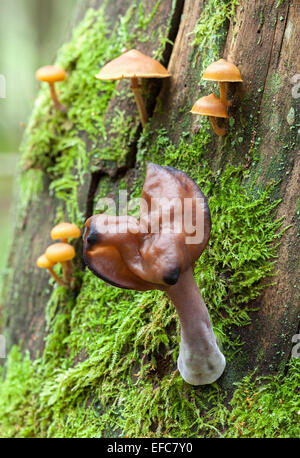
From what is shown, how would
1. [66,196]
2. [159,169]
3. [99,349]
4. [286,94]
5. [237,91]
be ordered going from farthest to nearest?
[66,196] < [99,349] < [237,91] < [286,94] < [159,169]

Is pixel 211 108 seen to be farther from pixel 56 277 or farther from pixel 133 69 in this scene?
pixel 56 277

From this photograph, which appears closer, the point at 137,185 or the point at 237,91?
the point at 237,91

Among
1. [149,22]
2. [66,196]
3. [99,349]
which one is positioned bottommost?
[99,349]

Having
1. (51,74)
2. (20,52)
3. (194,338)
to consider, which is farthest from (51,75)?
(20,52)

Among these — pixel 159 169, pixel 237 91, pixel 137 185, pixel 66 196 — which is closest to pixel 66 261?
pixel 66 196

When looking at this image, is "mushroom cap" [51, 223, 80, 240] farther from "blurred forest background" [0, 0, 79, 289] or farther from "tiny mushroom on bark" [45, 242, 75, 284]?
"blurred forest background" [0, 0, 79, 289]

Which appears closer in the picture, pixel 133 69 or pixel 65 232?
pixel 133 69

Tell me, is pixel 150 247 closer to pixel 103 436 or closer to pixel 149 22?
pixel 103 436
